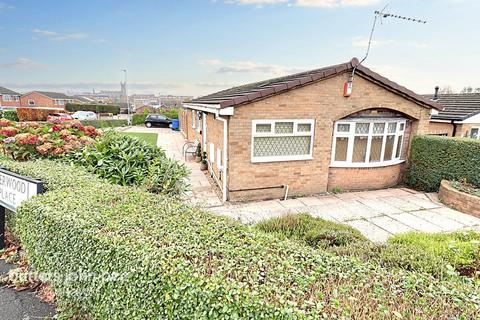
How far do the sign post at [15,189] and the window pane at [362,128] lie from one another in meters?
7.96

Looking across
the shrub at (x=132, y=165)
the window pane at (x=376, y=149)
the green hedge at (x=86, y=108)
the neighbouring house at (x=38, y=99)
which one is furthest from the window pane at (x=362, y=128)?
the neighbouring house at (x=38, y=99)

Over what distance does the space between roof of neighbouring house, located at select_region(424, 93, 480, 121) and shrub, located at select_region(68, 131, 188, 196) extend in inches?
465

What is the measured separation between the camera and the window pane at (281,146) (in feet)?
23.7

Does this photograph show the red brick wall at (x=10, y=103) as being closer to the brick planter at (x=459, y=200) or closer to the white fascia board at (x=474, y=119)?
the brick planter at (x=459, y=200)

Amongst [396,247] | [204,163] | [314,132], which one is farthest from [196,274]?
[204,163]

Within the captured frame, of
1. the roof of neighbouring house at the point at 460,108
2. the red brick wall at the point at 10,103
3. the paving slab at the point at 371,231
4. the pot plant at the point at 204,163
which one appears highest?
the red brick wall at the point at 10,103

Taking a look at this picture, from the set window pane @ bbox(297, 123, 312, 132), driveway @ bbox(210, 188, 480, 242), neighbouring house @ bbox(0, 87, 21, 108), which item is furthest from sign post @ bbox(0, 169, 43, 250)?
neighbouring house @ bbox(0, 87, 21, 108)

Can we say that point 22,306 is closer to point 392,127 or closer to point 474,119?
point 392,127

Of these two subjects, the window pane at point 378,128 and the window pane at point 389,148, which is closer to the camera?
the window pane at point 378,128

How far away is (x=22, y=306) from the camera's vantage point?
120 inches

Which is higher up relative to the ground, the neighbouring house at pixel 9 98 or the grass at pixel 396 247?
the neighbouring house at pixel 9 98

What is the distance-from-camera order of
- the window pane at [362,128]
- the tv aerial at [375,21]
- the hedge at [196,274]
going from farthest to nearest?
the window pane at [362,128] → the tv aerial at [375,21] → the hedge at [196,274]

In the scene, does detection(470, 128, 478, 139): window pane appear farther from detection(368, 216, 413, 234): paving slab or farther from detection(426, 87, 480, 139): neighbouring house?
detection(368, 216, 413, 234): paving slab

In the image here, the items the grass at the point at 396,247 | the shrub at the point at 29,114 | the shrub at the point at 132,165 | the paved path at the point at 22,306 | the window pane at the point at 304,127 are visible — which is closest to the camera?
the grass at the point at 396,247
